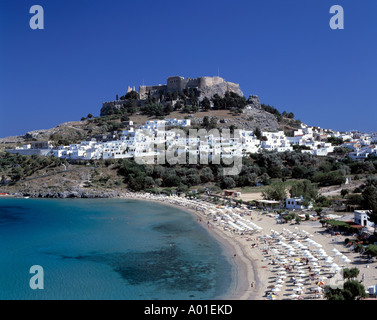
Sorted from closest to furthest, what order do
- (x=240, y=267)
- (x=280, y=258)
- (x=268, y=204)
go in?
(x=240, y=267) < (x=280, y=258) < (x=268, y=204)

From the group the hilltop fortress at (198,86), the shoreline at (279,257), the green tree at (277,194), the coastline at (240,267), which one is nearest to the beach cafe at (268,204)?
the green tree at (277,194)

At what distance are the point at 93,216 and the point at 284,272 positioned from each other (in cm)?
2230

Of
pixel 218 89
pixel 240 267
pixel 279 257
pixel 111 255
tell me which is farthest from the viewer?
pixel 218 89

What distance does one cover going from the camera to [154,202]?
1606 inches

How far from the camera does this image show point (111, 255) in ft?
67.6

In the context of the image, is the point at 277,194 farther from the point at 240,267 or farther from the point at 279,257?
the point at 240,267

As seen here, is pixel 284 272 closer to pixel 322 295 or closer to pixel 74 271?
pixel 322 295

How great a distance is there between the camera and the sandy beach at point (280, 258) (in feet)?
45.6

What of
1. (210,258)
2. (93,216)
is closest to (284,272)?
(210,258)

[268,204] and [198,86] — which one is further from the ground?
[198,86]

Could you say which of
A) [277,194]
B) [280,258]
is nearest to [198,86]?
[277,194]

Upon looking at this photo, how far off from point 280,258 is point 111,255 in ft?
32.6

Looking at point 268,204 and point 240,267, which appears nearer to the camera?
point 240,267

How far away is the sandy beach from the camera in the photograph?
1391 centimetres
